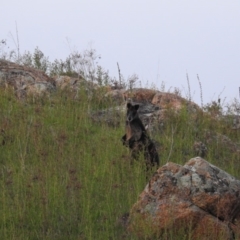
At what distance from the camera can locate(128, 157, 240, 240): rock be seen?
14.4 feet

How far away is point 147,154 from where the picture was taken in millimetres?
5805

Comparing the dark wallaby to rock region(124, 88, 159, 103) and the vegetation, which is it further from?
rock region(124, 88, 159, 103)

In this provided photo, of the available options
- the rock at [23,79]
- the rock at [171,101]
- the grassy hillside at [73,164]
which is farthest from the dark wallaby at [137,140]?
the rock at [23,79]

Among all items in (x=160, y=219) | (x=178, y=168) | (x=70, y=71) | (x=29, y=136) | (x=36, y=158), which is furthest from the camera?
(x=70, y=71)

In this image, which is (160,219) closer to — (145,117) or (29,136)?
(29,136)

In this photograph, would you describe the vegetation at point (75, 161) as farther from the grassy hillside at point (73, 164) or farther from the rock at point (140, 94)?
the rock at point (140, 94)

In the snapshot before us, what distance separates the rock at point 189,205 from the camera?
4.38 metres

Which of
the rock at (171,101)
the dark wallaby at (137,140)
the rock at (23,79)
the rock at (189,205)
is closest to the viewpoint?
the rock at (189,205)

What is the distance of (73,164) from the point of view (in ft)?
18.6

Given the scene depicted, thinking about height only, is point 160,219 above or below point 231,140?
below

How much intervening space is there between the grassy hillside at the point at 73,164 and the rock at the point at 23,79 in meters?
0.40

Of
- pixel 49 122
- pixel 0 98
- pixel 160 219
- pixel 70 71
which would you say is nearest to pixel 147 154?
pixel 160 219

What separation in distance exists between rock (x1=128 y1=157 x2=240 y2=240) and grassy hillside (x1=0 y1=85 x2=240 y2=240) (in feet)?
0.79

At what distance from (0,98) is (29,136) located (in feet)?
5.57
